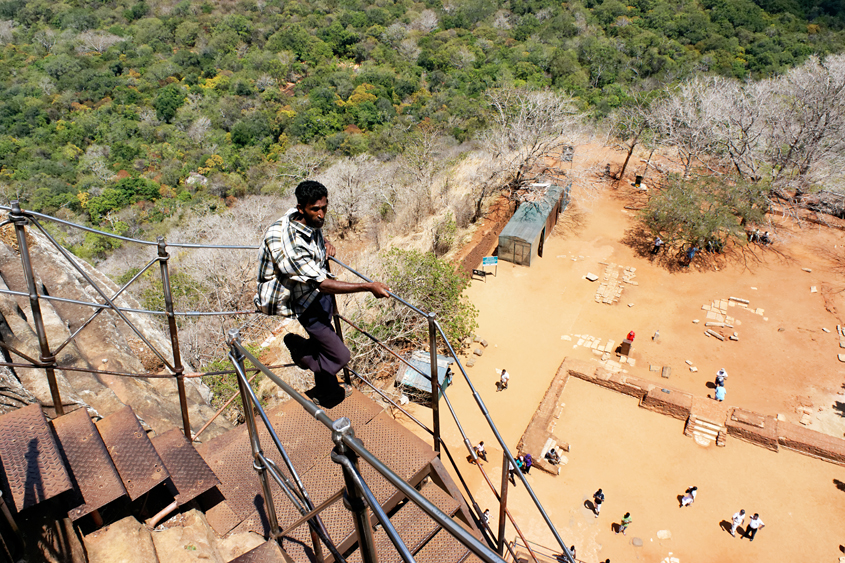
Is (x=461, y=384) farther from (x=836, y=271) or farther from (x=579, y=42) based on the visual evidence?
(x=579, y=42)

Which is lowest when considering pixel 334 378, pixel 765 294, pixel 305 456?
pixel 765 294

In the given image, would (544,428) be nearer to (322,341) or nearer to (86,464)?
(322,341)

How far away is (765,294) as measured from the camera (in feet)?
52.2

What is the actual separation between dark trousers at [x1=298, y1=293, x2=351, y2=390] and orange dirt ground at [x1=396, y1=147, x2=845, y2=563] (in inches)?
313

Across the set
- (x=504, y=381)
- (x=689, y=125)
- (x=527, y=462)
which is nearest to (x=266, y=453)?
(x=527, y=462)

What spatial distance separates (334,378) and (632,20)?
53445 millimetres

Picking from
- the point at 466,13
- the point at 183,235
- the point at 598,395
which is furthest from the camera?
the point at 466,13

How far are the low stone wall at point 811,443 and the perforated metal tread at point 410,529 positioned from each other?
10913mm

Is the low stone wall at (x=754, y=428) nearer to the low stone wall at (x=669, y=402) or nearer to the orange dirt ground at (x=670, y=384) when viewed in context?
the orange dirt ground at (x=670, y=384)

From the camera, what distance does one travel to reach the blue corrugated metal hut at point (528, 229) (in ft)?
54.3

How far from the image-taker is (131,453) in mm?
3396

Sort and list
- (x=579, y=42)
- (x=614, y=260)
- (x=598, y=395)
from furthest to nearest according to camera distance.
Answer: (x=579, y=42), (x=614, y=260), (x=598, y=395)

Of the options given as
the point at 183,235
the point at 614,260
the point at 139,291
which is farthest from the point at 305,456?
the point at 183,235

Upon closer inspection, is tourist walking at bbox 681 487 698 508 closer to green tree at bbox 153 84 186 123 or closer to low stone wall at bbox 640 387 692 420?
low stone wall at bbox 640 387 692 420
